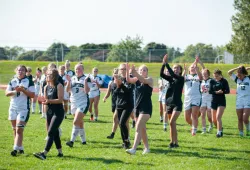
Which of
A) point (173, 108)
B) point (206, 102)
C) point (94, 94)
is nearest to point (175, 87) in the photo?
point (173, 108)

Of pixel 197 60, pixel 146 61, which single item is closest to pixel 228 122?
pixel 197 60

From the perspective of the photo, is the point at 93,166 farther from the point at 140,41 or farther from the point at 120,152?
the point at 140,41

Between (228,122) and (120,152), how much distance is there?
8.96 meters

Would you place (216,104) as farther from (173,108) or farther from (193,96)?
(173,108)

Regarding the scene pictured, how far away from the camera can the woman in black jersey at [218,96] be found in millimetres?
14023

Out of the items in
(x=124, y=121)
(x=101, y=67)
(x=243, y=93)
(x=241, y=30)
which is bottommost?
(x=124, y=121)

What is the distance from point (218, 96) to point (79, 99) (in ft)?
16.6

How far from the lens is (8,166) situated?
8.95 metres

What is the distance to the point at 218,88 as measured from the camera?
47.0 ft

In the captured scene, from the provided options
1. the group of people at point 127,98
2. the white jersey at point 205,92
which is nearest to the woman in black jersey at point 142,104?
the group of people at point 127,98

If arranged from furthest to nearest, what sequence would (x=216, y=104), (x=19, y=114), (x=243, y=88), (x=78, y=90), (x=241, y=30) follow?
(x=241, y=30) < (x=216, y=104) < (x=243, y=88) < (x=78, y=90) < (x=19, y=114)

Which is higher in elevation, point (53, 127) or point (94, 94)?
point (94, 94)

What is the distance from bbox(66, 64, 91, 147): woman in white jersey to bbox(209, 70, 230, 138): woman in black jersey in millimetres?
4685

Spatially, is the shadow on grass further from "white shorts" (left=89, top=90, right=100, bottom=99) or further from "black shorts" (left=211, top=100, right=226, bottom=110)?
"white shorts" (left=89, top=90, right=100, bottom=99)
